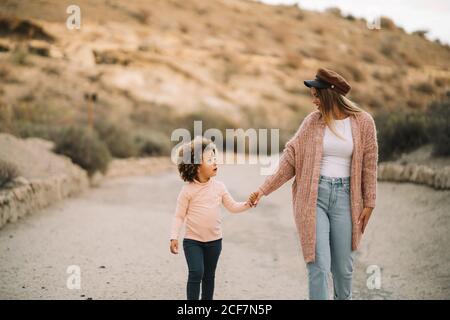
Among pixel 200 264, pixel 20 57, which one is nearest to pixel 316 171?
pixel 200 264

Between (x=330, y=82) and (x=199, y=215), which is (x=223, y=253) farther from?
(x=330, y=82)

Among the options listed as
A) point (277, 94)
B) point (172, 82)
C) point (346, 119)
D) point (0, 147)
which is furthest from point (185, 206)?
point (277, 94)

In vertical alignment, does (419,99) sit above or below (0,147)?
above

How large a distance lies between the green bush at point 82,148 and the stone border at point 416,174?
6.78 m

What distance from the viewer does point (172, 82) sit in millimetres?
30484

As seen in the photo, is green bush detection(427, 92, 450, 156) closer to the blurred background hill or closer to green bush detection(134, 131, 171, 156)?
the blurred background hill

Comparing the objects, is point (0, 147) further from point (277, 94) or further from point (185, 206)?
point (277, 94)

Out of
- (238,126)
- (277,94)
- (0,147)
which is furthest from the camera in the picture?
(277,94)

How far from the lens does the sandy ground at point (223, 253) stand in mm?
5426

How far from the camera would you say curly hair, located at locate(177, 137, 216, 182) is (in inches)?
157

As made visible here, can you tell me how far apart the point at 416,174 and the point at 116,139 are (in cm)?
1123

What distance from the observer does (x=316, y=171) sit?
145 inches
